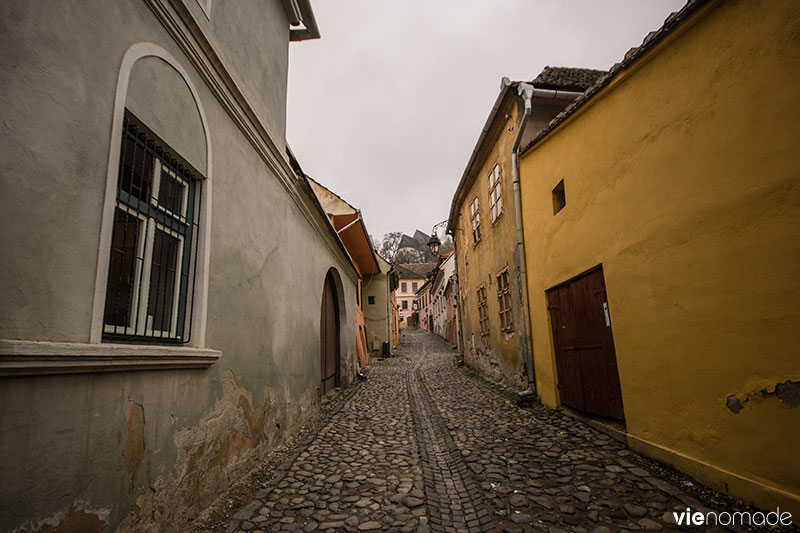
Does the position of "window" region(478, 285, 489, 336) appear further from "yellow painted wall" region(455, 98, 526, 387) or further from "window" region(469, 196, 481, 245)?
"window" region(469, 196, 481, 245)

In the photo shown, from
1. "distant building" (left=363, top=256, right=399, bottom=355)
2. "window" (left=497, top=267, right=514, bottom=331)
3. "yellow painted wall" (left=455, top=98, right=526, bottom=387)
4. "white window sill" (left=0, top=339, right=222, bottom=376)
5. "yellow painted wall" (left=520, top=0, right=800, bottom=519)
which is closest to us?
"white window sill" (left=0, top=339, right=222, bottom=376)

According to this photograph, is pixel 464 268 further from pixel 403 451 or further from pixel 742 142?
pixel 742 142

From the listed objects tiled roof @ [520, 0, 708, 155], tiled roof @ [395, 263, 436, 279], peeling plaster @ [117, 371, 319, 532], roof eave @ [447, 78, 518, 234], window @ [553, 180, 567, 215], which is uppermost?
tiled roof @ [395, 263, 436, 279]

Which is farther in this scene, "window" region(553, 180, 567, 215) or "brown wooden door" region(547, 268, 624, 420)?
"window" region(553, 180, 567, 215)

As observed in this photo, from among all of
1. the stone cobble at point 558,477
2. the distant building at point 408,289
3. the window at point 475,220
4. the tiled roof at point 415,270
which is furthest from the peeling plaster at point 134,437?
the distant building at point 408,289

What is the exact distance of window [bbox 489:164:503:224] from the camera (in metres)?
8.90

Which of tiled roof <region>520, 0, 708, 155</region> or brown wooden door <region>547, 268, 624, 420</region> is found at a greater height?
tiled roof <region>520, 0, 708, 155</region>

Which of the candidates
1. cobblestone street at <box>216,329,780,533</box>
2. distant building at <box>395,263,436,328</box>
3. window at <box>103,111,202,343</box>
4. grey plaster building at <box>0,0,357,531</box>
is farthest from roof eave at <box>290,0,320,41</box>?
distant building at <box>395,263,436,328</box>

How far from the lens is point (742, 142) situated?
3.23 meters

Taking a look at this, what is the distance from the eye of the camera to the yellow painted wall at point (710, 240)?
2961mm

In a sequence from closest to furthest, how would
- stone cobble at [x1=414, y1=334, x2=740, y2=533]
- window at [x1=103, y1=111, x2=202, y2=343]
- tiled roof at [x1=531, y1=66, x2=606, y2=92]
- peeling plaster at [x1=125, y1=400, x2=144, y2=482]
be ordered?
peeling plaster at [x1=125, y1=400, x2=144, y2=482], window at [x1=103, y1=111, x2=202, y2=343], stone cobble at [x1=414, y1=334, x2=740, y2=533], tiled roof at [x1=531, y1=66, x2=606, y2=92]

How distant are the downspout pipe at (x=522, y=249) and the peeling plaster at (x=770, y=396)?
399 centimetres

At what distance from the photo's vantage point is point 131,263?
2.73m

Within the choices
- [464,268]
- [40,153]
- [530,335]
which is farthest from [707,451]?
[464,268]
